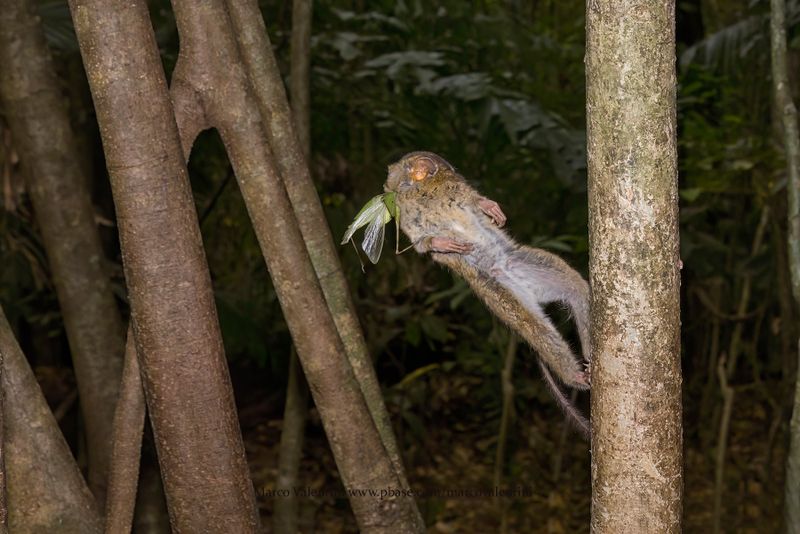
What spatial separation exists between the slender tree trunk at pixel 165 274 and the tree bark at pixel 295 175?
3.13ft

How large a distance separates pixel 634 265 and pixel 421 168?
63.6 inches

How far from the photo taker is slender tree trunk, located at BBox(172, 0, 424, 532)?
12.5ft

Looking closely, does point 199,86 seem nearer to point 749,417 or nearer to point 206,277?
point 206,277

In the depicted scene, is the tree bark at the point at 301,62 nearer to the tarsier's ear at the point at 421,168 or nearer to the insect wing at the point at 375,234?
the tarsier's ear at the point at 421,168

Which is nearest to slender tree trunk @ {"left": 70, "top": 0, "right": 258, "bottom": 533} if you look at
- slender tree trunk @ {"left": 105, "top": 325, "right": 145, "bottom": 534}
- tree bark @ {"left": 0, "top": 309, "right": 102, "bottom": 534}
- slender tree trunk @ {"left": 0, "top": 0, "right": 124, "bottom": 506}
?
slender tree trunk @ {"left": 105, "top": 325, "right": 145, "bottom": 534}

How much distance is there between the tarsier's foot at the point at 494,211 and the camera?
348 centimetres

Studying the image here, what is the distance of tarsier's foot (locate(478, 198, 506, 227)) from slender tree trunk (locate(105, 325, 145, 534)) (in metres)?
1.39

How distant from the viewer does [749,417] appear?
9992 mm

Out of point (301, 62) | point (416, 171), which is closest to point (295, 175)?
point (416, 171)

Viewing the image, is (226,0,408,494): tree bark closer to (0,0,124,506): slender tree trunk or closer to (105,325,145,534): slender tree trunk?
(105,325,145,534): slender tree trunk

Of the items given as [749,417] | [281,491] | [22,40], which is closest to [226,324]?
[281,491]

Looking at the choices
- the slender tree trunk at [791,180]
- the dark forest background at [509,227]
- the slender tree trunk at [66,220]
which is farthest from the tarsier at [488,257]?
the slender tree trunk at [66,220]

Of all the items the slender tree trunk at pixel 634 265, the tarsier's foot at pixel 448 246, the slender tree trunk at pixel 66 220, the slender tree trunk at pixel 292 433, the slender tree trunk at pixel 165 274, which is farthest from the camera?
the slender tree trunk at pixel 292 433

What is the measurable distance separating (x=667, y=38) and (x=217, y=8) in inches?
82.8
